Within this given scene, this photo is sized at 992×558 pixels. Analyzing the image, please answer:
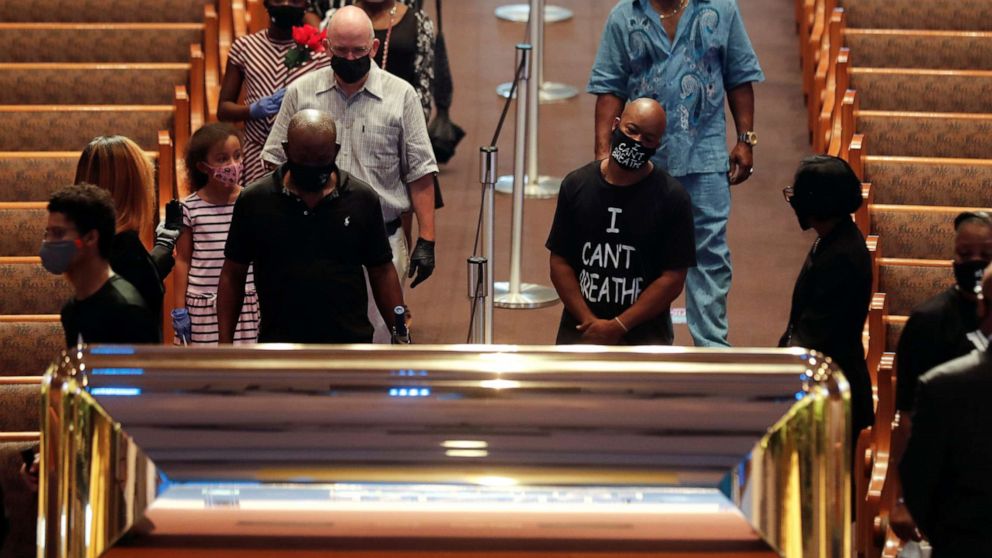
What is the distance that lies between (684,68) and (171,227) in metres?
1.97

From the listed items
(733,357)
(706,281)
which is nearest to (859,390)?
(706,281)

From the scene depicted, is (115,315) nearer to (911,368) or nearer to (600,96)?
(911,368)

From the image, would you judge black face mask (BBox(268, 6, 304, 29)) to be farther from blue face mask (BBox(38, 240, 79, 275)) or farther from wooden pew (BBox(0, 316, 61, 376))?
blue face mask (BBox(38, 240, 79, 275))

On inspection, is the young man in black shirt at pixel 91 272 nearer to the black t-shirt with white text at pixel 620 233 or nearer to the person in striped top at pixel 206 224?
the person in striped top at pixel 206 224

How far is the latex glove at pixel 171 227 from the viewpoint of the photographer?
172 inches

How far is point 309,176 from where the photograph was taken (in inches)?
155

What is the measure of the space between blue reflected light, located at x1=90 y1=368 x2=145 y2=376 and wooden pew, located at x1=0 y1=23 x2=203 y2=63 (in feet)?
21.8

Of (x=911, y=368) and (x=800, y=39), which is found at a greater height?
(x=800, y=39)

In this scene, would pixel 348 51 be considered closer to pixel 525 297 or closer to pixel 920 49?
pixel 525 297

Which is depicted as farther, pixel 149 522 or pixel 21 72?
pixel 21 72

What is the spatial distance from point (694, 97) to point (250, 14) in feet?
10.8

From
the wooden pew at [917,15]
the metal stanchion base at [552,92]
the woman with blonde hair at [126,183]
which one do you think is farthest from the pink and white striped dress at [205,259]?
the metal stanchion base at [552,92]

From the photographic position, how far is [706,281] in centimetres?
534

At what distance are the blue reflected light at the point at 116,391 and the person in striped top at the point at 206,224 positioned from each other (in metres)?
3.93
